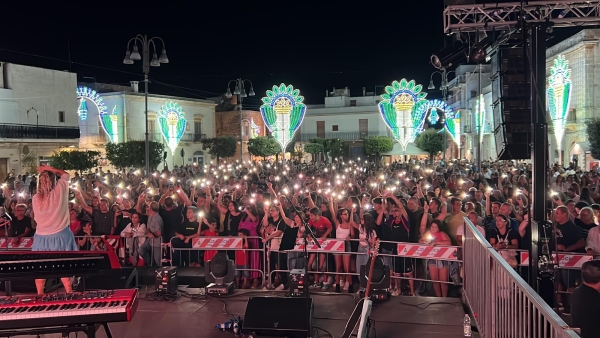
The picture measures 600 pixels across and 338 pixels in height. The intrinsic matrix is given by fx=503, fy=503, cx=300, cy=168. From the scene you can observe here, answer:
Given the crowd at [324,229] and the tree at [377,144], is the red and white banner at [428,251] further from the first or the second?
the tree at [377,144]

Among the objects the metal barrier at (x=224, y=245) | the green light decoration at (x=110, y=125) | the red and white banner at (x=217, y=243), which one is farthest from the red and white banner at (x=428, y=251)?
the green light decoration at (x=110, y=125)

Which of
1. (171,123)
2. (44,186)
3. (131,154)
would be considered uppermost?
(171,123)

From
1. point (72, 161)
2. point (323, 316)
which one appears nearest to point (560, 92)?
point (323, 316)

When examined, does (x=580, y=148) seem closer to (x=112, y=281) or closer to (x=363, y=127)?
(x=363, y=127)

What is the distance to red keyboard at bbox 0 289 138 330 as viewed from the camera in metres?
4.54

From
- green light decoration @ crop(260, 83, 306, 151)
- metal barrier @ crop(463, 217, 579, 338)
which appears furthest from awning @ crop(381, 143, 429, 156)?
metal barrier @ crop(463, 217, 579, 338)

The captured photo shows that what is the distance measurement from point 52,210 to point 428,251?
18.1ft

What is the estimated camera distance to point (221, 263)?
7.86 m

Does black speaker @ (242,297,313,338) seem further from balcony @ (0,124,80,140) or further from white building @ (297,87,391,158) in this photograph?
white building @ (297,87,391,158)

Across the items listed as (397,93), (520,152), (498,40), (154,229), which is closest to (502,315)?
(520,152)

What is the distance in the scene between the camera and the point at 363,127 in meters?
60.5

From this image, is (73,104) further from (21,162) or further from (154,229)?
(154,229)

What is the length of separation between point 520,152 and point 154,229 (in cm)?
644

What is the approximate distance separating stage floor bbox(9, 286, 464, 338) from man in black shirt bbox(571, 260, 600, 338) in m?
2.37
